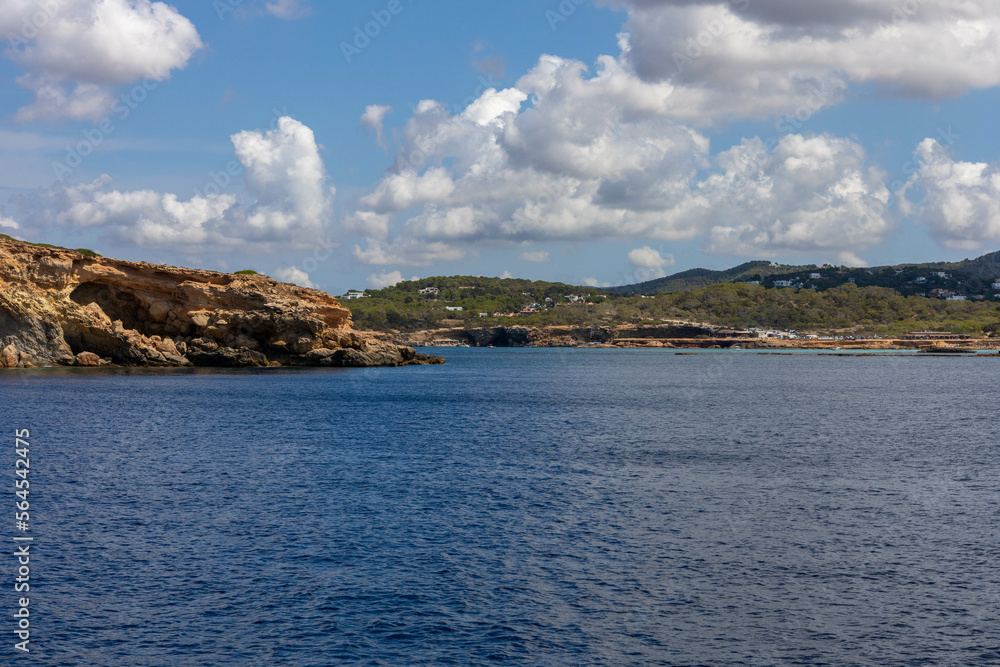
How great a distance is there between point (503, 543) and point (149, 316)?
75.7 metres

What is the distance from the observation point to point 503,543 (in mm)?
20109

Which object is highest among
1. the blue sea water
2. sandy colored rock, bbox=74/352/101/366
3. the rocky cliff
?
the rocky cliff

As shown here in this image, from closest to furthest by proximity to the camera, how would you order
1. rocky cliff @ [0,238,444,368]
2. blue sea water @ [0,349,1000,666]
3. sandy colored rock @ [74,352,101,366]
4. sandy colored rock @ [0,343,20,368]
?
blue sea water @ [0,349,1000,666] → rocky cliff @ [0,238,444,368] → sandy colored rock @ [0,343,20,368] → sandy colored rock @ [74,352,101,366]

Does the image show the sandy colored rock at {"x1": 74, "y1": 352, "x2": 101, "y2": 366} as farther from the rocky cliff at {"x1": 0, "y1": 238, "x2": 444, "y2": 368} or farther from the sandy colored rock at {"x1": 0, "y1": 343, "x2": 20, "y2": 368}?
the sandy colored rock at {"x1": 0, "y1": 343, "x2": 20, "y2": 368}

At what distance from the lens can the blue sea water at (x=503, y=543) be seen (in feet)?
46.4

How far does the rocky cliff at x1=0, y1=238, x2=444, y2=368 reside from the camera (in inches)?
2965

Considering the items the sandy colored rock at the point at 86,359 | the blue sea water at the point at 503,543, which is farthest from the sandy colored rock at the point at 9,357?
the blue sea water at the point at 503,543

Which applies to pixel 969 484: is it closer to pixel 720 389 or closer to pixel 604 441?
pixel 604 441

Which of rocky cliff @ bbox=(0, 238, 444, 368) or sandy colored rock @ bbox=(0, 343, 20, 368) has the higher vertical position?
rocky cliff @ bbox=(0, 238, 444, 368)

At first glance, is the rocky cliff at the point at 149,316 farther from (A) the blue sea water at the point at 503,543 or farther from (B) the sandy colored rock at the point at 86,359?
(A) the blue sea water at the point at 503,543

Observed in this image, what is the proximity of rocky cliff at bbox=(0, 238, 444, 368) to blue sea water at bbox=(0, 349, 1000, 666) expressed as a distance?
3667cm

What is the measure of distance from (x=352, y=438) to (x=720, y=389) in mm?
46674

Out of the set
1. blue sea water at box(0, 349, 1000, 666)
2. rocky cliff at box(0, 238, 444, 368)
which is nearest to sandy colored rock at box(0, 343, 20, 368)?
rocky cliff at box(0, 238, 444, 368)

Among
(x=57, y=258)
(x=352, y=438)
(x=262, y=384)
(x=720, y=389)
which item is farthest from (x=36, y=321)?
(x=720, y=389)
